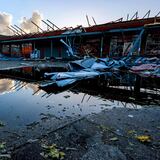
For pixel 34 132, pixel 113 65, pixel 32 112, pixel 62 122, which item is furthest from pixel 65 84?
pixel 113 65

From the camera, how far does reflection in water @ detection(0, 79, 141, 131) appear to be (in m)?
3.18

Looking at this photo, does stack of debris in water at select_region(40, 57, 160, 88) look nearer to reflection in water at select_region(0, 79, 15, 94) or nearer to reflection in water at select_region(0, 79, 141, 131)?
reflection in water at select_region(0, 79, 15, 94)

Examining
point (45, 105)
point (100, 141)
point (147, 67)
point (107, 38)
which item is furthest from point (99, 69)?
point (107, 38)

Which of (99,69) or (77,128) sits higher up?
(99,69)

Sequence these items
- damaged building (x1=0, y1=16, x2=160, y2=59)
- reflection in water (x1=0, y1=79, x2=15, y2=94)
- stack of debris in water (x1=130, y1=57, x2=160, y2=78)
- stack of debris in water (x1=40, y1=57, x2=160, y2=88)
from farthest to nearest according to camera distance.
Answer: damaged building (x1=0, y1=16, x2=160, y2=59)
stack of debris in water (x1=130, y1=57, x2=160, y2=78)
stack of debris in water (x1=40, y1=57, x2=160, y2=88)
reflection in water (x1=0, y1=79, x2=15, y2=94)

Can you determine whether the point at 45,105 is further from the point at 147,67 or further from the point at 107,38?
the point at 107,38

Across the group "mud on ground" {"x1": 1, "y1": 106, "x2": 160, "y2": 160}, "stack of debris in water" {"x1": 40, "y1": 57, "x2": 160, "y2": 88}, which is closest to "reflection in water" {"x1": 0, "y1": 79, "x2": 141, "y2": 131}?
"mud on ground" {"x1": 1, "y1": 106, "x2": 160, "y2": 160}

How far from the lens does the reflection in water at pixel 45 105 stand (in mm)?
3180

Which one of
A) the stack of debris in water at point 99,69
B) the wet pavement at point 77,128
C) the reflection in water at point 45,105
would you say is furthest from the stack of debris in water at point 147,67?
the wet pavement at point 77,128

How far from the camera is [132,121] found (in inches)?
117

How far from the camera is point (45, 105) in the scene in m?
3.98

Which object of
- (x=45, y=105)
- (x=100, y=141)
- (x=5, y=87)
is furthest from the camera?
(x=5, y=87)

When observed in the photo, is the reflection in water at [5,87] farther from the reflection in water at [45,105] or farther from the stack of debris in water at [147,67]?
the stack of debris in water at [147,67]

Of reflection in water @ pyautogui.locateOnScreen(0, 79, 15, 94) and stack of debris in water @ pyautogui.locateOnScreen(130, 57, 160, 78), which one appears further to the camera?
stack of debris in water @ pyautogui.locateOnScreen(130, 57, 160, 78)
